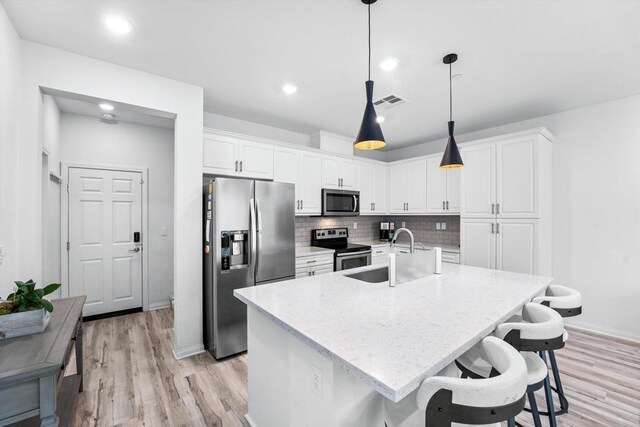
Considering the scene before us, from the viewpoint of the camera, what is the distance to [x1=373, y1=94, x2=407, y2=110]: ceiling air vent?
10.3ft

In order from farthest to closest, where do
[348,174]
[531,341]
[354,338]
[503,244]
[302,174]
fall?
[348,174], [302,174], [503,244], [531,341], [354,338]

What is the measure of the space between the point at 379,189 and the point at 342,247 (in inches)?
55.4

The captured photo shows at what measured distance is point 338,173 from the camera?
14.6 ft

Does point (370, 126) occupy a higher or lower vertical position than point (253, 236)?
higher

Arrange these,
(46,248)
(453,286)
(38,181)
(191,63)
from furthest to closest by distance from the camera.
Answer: (46,248)
(191,63)
(38,181)
(453,286)

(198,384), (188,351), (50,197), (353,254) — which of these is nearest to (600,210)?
(353,254)

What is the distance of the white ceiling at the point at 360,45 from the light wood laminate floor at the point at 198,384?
2.71 meters

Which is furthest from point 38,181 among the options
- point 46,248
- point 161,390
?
point 161,390

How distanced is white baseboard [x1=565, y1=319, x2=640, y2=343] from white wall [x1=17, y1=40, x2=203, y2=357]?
4408 mm

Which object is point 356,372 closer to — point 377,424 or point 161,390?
point 377,424

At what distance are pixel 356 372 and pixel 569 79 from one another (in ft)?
11.3

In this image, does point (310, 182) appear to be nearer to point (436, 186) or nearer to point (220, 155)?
point (220, 155)

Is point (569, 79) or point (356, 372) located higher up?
point (569, 79)

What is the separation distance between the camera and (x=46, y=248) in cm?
305
